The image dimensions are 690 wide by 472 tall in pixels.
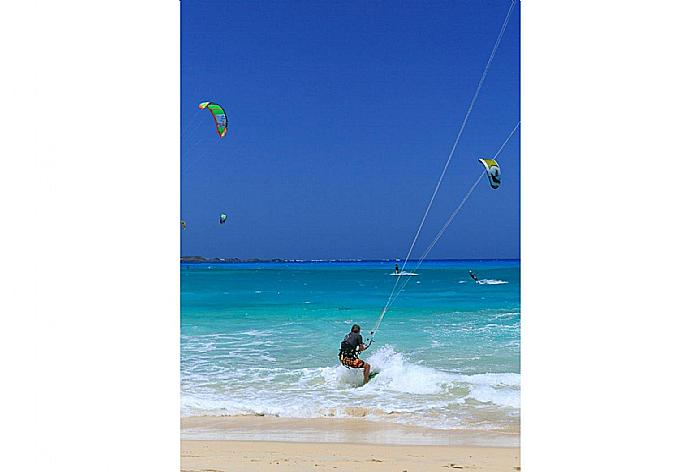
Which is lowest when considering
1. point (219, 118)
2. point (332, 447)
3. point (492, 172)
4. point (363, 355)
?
point (363, 355)

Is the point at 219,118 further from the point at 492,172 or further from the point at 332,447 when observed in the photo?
the point at 332,447

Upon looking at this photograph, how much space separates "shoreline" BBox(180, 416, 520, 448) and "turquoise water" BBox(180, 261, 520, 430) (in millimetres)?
96

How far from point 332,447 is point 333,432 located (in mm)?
315

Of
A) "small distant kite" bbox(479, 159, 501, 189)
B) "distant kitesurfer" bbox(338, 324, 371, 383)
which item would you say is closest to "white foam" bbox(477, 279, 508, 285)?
"distant kitesurfer" bbox(338, 324, 371, 383)

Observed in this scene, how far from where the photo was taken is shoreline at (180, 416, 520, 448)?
246 cm


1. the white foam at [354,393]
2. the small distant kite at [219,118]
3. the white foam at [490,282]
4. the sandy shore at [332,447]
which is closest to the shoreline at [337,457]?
the sandy shore at [332,447]

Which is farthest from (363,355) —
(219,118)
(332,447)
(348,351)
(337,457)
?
(219,118)

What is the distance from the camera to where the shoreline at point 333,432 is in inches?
96.8

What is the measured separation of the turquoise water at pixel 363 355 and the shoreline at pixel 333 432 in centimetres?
10

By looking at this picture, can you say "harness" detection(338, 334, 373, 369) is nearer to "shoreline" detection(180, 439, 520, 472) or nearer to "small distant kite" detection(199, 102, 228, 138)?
"shoreline" detection(180, 439, 520, 472)

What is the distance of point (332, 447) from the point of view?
2.32 meters
